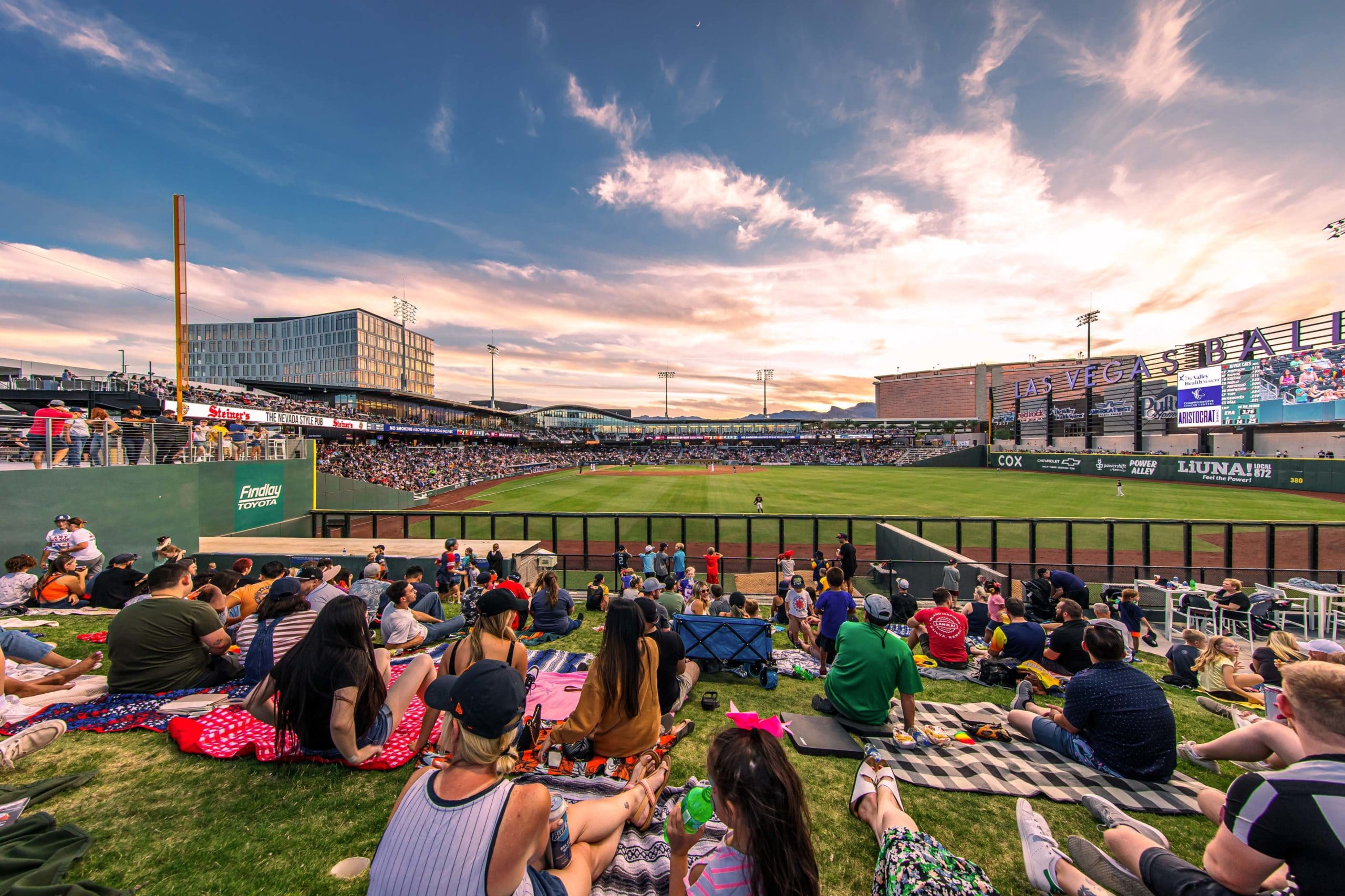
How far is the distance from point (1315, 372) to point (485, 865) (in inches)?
2412

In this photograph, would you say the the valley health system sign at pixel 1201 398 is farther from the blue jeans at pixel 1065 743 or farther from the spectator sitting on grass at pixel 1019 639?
the blue jeans at pixel 1065 743

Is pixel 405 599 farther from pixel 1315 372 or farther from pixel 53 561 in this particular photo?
pixel 1315 372

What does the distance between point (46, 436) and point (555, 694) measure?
14.1 metres

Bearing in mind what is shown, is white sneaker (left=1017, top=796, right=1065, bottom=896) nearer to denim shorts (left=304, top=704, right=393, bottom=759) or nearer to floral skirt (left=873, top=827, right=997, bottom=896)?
floral skirt (left=873, top=827, right=997, bottom=896)

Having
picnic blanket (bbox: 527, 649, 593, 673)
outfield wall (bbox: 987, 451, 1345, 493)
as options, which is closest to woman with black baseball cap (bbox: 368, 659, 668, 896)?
picnic blanket (bbox: 527, 649, 593, 673)

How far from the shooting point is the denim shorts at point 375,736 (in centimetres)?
391

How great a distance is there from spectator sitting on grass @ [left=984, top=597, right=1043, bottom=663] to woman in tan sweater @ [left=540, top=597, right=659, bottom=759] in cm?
540

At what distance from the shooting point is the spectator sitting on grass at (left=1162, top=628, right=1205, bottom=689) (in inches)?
266

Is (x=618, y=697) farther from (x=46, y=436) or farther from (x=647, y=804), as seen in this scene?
(x=46, y=436)

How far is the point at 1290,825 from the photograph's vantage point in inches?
88.4

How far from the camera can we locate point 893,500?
3347 cm

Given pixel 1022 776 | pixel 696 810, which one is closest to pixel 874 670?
pixel 1022 776

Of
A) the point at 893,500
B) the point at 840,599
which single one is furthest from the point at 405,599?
the point at 893,500

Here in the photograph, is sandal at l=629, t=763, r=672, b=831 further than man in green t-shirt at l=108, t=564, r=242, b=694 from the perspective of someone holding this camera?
No
